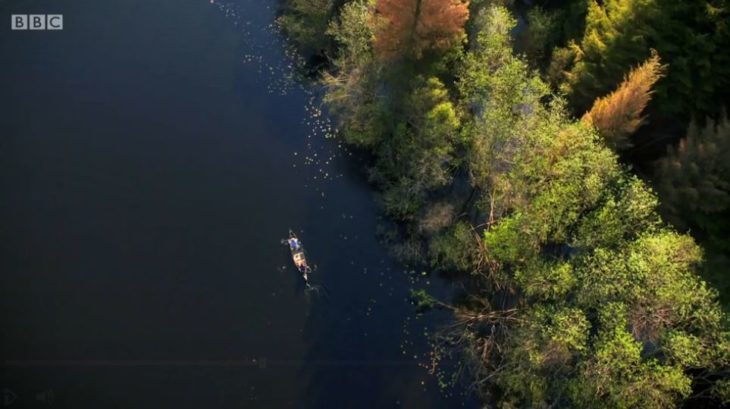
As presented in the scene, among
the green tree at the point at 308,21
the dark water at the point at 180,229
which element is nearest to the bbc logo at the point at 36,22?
the dark water at the point at 180,229

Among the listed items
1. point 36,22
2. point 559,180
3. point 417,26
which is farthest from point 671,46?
point 36,22

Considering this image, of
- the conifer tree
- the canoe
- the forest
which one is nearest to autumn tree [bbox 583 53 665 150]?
the forest

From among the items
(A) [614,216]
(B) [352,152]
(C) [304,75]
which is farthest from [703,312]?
(C) [304,75]

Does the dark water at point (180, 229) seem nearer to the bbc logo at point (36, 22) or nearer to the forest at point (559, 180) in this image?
the bbc logo at point (36, 22)

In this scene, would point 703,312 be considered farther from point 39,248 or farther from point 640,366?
point 39,248

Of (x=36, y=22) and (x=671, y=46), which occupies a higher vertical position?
(x=671, y=46)

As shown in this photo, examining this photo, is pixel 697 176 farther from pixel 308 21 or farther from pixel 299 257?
pixel 308 21

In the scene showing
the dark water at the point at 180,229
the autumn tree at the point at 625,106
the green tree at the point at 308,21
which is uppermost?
the autumn tree at the point at 625,106
